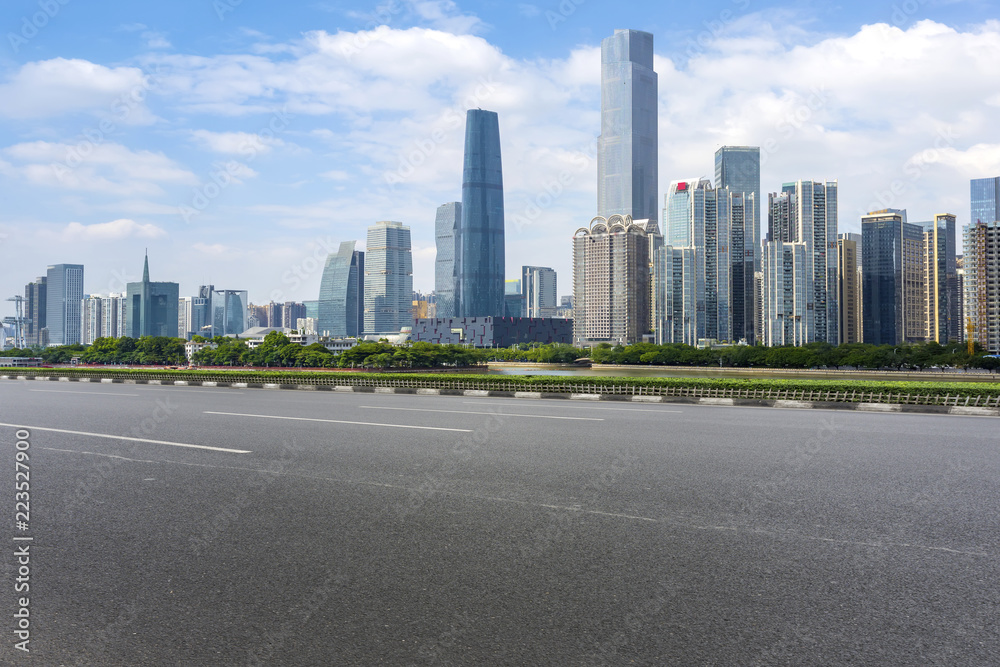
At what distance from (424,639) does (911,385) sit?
914 inches

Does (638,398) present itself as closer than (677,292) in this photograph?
Yes

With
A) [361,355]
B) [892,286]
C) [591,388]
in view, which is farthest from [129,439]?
[892,286]

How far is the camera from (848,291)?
18125cm

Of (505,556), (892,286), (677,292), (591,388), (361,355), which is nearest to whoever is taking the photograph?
(505,556)

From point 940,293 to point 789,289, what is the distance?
59.7 m

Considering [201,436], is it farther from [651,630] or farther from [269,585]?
[651,630]

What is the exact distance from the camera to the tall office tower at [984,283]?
13100 centimetres

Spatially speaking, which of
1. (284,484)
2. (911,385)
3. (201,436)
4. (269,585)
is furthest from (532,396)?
(269,585)

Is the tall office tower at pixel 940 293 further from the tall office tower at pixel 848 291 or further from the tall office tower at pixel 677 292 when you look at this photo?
the tall office tower at pixel 677 292

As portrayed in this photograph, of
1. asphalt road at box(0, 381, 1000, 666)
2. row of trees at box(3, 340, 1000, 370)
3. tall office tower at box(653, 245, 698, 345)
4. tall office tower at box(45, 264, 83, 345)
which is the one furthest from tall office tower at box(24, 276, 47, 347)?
asphalt road at box(0, 381, 1000, 666)

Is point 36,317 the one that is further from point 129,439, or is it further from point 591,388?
point 129,439

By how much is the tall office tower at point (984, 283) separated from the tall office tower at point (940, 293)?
181 feet

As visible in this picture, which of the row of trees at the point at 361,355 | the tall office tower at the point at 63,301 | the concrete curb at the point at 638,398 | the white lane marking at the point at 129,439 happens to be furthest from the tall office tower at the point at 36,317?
the white lane marking at the point at 129,439

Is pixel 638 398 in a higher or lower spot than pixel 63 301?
lower
